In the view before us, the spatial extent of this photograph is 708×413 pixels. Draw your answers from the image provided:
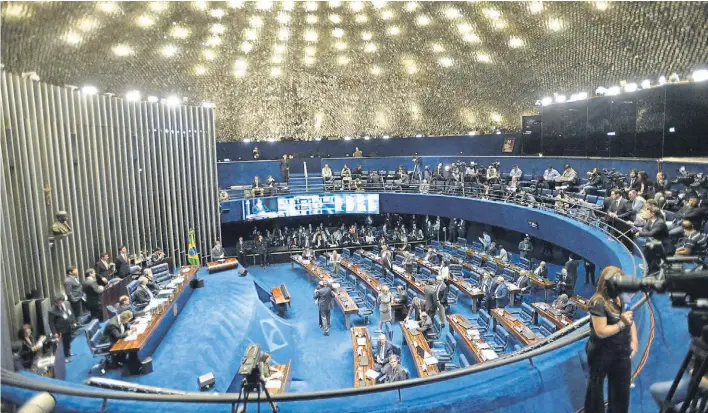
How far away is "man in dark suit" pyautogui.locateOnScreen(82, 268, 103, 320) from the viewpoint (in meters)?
10.6

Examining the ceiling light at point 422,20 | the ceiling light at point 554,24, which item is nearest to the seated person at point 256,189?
A: the ceiling light at point 422,20

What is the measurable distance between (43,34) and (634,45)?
61.3ft

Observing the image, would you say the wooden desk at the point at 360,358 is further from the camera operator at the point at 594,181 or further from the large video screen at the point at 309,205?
the large video screen at the point at 309,205

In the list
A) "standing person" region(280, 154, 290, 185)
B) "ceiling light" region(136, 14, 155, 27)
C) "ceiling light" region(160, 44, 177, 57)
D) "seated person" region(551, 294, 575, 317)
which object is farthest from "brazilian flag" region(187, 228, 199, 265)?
"seated person" region(551, 294, 575, 317)

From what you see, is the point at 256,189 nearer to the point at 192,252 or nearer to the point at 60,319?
the point at 192,252

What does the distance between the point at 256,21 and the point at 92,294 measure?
14948mm

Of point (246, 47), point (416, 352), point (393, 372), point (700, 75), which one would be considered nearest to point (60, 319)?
point (393, 372)

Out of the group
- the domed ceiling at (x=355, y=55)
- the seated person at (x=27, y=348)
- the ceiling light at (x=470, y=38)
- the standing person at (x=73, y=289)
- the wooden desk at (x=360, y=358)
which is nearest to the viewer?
the seated person at (x=27, y=348)

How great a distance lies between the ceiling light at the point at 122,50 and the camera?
16484 mm

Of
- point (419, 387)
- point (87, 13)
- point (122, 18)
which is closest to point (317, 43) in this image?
point (122, 18)

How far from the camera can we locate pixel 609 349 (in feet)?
11.2

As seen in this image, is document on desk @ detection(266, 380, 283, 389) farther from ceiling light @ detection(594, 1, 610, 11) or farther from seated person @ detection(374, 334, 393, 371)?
ceiling light @ detection(594, 1, 610, 11)

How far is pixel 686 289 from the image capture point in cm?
254

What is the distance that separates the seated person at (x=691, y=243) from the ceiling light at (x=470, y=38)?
1603cm
